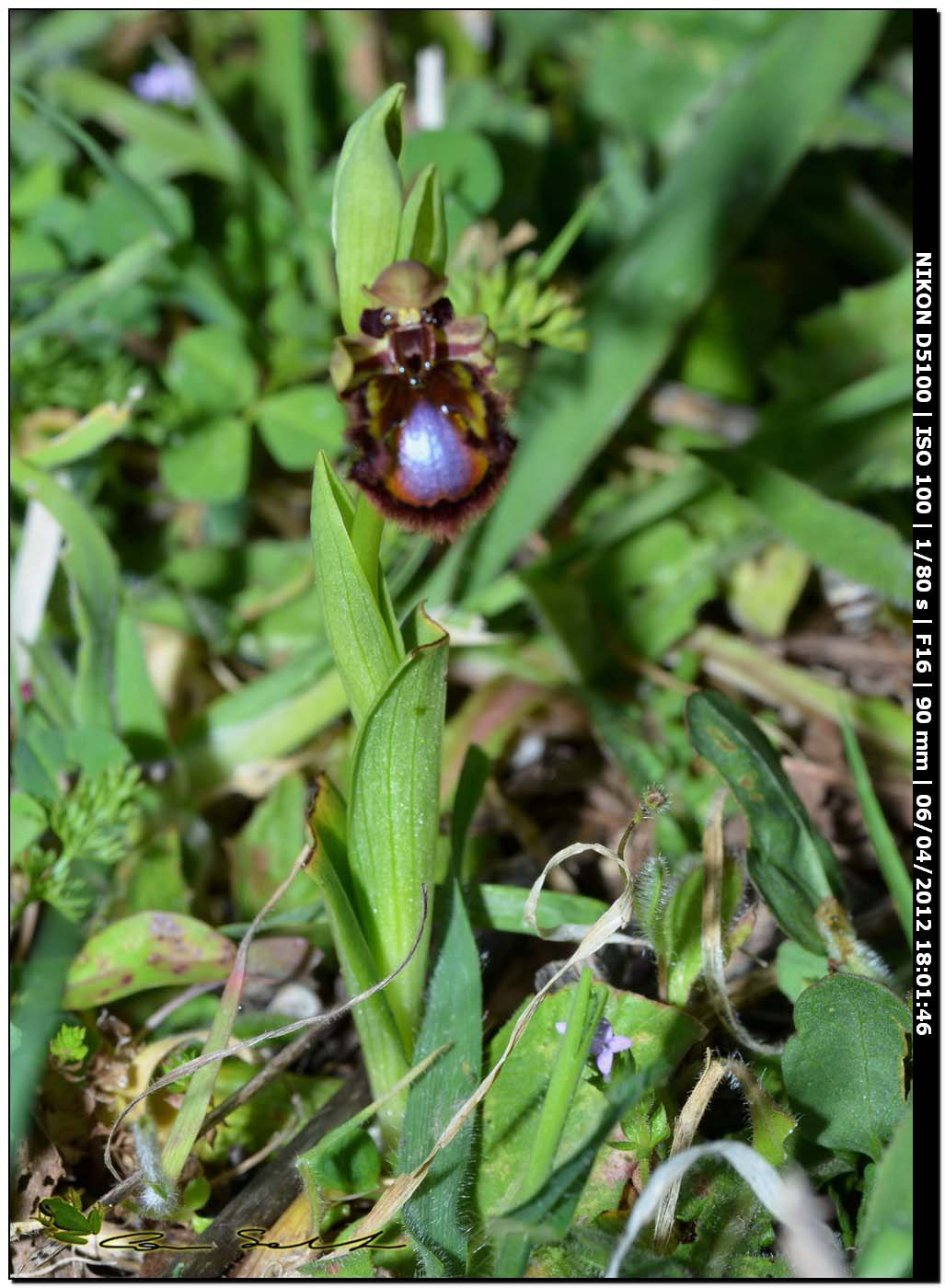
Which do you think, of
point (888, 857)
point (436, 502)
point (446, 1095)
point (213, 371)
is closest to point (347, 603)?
point (436, 502)

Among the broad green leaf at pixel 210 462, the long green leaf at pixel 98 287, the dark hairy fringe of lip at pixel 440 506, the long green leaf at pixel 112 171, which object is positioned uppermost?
the long green leaf at pixel 112 171

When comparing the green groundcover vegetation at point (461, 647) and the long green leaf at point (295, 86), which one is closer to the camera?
the green groundcover vegetation at point (461, 647)

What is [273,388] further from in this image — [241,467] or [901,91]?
[901,91]

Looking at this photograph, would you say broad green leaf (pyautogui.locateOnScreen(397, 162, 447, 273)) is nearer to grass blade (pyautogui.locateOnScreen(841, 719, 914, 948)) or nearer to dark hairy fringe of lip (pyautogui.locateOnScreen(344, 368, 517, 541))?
dark hairy fringe of lip (pyautogui.locateOnScreen(344, 368, 517, 541))

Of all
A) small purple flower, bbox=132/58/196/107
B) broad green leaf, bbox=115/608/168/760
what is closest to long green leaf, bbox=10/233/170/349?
broad green leaf, bbox=115/608/168/760

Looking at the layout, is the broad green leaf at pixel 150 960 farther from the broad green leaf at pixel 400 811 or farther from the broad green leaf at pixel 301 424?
the broad green leaf at pixel 301 424

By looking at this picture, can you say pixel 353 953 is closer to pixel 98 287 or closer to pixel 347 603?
pixel 347 603

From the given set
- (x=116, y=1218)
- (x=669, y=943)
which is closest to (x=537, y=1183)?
(x=669, y=943)

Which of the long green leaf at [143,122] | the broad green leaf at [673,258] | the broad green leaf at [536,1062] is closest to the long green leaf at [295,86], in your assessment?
the long green leaf at [143,122]
